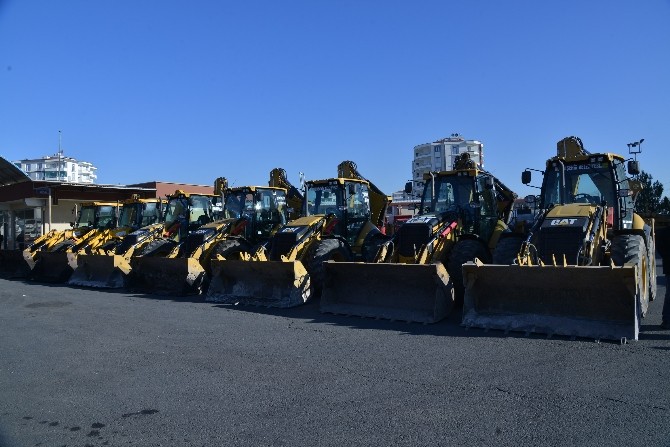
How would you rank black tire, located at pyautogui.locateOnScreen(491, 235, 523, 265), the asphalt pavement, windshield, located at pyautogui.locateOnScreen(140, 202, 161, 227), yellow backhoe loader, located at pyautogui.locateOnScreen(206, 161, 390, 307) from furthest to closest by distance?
windshield, located at pyautogui.locateOnScreen(140, 202, 161, 227), yellow backhoe loader, located at pyautogui.locateOnScreen(206, 161, 390, 307), black tire, located at pyautogui.locateOnScreen(491, 235, 523, 265), the asphalt pavement

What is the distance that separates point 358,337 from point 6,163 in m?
20.6

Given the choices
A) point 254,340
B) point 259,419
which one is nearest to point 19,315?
point 254,340

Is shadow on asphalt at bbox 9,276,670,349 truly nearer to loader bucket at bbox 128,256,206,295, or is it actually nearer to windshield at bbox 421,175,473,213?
loader bucket at bbox 128,256,206,295

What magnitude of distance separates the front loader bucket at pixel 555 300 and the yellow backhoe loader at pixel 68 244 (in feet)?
46.1

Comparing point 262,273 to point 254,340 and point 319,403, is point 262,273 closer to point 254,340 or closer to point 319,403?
point 254,340

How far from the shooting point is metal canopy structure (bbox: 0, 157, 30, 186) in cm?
2272

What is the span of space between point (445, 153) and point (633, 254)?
17.3m

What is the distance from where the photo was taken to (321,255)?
11438 mm

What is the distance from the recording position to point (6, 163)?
2250 centimetres

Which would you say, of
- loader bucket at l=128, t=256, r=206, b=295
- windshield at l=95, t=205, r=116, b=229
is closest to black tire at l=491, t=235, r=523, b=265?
loader bucket at l=128, t=256, r=206, b=295

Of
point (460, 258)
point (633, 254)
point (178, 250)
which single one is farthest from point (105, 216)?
point (633, 254)

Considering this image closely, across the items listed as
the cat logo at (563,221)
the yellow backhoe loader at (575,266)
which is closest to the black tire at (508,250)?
the yellow backhoe loader at (575,266)

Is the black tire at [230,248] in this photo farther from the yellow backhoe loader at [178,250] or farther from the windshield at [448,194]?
the windshield at [448,194]

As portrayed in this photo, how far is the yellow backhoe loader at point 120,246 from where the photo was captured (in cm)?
1555
